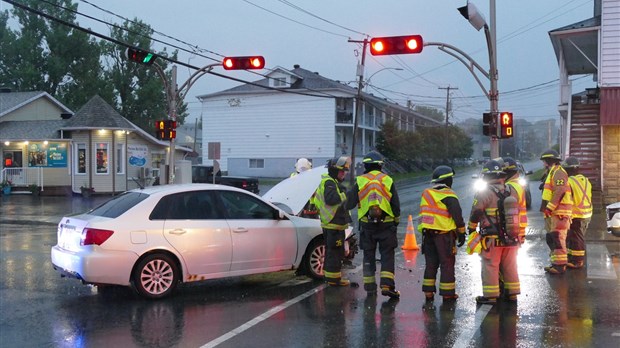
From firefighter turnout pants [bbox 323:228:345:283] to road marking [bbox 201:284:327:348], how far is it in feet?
0.81

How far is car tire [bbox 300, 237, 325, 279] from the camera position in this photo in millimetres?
9023

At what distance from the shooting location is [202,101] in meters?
54.2

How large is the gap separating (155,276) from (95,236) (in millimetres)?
889

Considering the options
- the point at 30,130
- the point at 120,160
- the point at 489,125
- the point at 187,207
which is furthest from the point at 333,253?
the point at 30,130

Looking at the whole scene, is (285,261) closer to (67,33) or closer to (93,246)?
(93,246)

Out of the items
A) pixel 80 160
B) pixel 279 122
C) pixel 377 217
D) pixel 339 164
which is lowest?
pixel 377 217

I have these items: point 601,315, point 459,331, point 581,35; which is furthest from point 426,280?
point 581,35

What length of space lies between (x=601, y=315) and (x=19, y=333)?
6.24 metres

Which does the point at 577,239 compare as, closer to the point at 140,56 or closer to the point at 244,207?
the point at 244,207

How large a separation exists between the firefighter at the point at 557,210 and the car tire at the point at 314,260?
354 centimetres

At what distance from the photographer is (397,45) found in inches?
588

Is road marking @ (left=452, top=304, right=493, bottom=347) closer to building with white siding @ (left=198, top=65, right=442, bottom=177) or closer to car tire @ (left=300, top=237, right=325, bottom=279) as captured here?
car tire @ (left=300, top=237, right=325, bottom=279)

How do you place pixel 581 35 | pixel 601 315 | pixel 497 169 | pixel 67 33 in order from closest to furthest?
pixel 601 315, pixel 497 169, pixel 581 35, pixel 67 33

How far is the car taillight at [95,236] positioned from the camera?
745 centimetres
